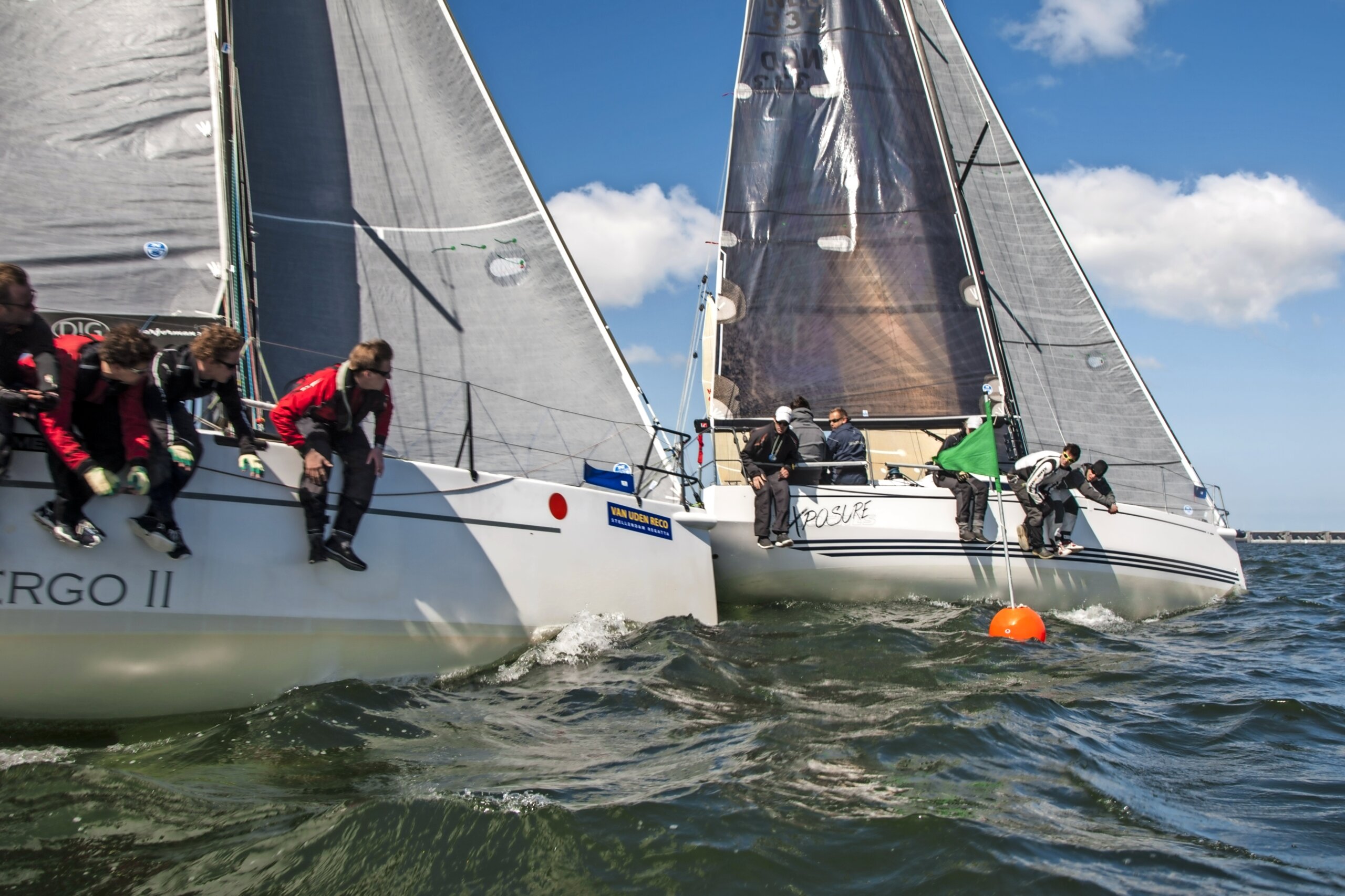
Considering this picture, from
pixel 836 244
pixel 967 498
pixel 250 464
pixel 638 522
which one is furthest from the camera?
pixel 836 244

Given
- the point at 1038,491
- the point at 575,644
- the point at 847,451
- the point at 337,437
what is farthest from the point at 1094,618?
the point at 337,437

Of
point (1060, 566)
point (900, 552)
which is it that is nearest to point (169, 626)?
point (900, 552)

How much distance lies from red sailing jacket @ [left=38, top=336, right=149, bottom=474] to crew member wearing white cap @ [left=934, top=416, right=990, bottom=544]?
756cm

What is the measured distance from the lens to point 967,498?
31.4ft

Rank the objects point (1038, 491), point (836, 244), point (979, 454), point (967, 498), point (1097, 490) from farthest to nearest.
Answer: point (836, 244)
point (1097, 490)
point (1038, 491)
point (967, 498)
point (979, 454)

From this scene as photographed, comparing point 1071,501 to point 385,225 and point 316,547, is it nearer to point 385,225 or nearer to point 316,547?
point 385,225

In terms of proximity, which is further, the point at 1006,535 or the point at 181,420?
the point at 1006,535

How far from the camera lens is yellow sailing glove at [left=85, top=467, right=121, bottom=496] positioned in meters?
3.99

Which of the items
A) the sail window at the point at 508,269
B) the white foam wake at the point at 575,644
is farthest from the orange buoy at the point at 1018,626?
the sail window at the point at 508,269

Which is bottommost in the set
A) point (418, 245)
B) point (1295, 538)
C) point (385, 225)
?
point (1295, 538)

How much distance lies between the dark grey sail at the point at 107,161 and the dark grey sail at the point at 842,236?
7067 millimetres

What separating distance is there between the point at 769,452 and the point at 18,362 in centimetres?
634

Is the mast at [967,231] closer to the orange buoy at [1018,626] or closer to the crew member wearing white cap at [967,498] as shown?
the crew member wearing white cap at [967,498]

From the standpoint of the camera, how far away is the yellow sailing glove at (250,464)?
4680mm
